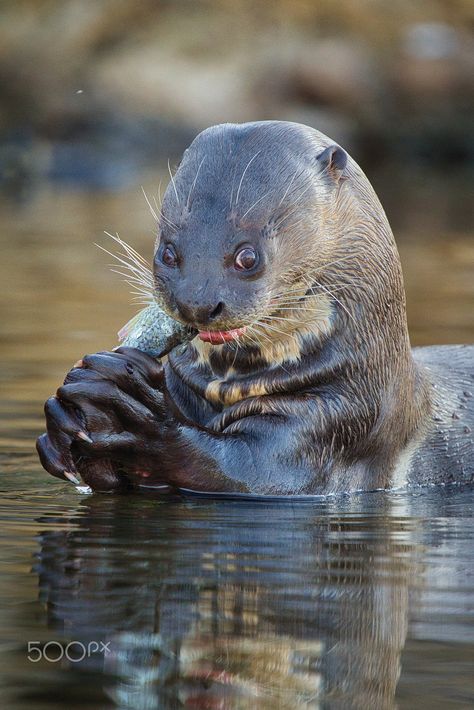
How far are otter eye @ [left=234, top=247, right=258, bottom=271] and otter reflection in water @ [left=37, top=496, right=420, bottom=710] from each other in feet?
3.12

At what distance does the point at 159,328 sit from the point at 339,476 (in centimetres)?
98

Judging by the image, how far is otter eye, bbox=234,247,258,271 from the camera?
19.8 ft

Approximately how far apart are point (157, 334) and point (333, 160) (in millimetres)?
1002

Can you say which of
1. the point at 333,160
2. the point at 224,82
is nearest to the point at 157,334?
the point at 333,160

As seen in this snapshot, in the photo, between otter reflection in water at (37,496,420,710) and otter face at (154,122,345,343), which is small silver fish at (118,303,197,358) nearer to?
otter face at (154,122,345,343)

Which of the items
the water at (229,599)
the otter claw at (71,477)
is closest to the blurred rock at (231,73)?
the water at (229,599)

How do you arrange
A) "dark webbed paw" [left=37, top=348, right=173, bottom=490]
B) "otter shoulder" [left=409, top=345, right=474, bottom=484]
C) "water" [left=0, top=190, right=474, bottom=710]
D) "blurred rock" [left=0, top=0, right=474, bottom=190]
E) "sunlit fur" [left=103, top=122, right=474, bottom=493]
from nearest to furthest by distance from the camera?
"water" [left=0, top=190, right=474, bottom=710] → "dark webbed paw" [left=37, top=348, right=173, bottom=490] → "sunlit fur" [left=103, top=122, right=474, bottom=493] → "otter shoulder" [left=409, top=345, right=474, bottom=484] → "blurred rock" [left=0, top=0, right=474, bottom=190]

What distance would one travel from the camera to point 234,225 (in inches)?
240

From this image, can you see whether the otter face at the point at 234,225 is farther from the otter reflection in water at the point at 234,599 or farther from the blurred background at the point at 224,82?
the blurred background at the point at 224,82

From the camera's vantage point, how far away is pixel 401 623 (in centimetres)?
461

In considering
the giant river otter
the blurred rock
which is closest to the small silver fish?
the giant river otter

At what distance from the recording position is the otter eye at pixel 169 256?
6008 mm

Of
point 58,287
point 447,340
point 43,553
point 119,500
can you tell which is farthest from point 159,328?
point 58,287

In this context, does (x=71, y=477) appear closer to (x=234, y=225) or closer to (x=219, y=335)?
(x=219, y=335)
